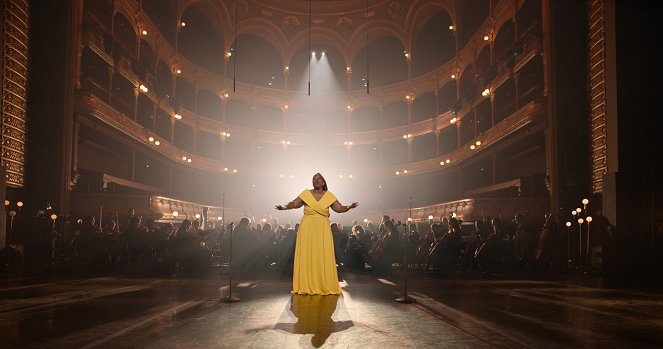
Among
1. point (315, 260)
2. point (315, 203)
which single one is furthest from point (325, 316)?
point (315, 203)

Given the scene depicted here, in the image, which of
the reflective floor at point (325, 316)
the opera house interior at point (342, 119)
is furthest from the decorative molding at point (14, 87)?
the reflective floor at point (325, 316)

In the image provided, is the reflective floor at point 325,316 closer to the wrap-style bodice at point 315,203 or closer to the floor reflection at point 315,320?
the floor reflection at point 315,320

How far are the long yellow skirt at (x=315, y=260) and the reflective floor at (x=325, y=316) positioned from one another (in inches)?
10.9

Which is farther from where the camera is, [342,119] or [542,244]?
[342,119]

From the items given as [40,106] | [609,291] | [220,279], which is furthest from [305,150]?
[609,291]

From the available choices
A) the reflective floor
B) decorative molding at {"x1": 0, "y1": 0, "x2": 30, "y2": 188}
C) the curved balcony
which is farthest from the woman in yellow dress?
the curved balcony

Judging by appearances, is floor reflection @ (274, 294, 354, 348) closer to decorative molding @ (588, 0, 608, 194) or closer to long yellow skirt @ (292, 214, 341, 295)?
long yellow skirt @ (292, 214, 341, 295)

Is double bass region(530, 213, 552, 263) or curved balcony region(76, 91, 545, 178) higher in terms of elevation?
curved balcony region(76, 91, 545, 178)

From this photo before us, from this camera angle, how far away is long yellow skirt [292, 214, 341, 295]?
784 centimetres

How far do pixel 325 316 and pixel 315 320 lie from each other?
10.8 inches

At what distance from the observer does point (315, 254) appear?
782cm

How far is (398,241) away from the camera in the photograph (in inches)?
532

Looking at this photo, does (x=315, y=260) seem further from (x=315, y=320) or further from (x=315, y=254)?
(x=315, y=320)

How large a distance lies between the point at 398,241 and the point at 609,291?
222 inches
